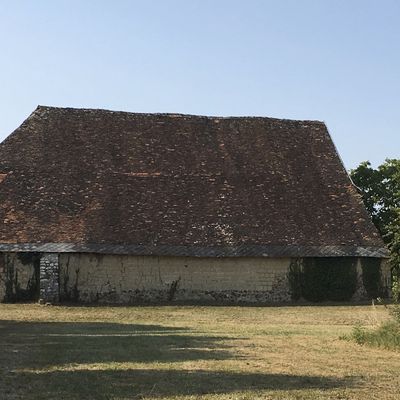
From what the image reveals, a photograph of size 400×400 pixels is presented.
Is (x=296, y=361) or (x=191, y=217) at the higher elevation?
(x=191, y=217)

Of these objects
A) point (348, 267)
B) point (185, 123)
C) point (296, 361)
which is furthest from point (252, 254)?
point (296, 361)

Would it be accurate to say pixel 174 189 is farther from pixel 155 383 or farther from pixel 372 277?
pixel 155 383

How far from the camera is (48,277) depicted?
25.6 m

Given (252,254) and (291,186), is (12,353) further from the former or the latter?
(291,186)

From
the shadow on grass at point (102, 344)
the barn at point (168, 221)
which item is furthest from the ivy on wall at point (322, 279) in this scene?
the shadow on grass at point (102, 344)

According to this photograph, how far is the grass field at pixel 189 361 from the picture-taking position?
26.2 ft

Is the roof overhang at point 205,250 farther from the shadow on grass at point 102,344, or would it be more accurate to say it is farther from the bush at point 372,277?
the shadow on grass at point 102,344

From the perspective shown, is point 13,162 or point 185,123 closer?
point 13,162

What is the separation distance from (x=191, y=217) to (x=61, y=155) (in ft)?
20.5

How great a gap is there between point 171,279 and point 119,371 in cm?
1754

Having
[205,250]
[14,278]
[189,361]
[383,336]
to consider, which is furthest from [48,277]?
[189,361]

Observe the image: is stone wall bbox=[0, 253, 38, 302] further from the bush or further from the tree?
the tree

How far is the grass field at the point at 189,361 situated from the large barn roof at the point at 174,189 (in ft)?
22.9

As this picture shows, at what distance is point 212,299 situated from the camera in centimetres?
2706
